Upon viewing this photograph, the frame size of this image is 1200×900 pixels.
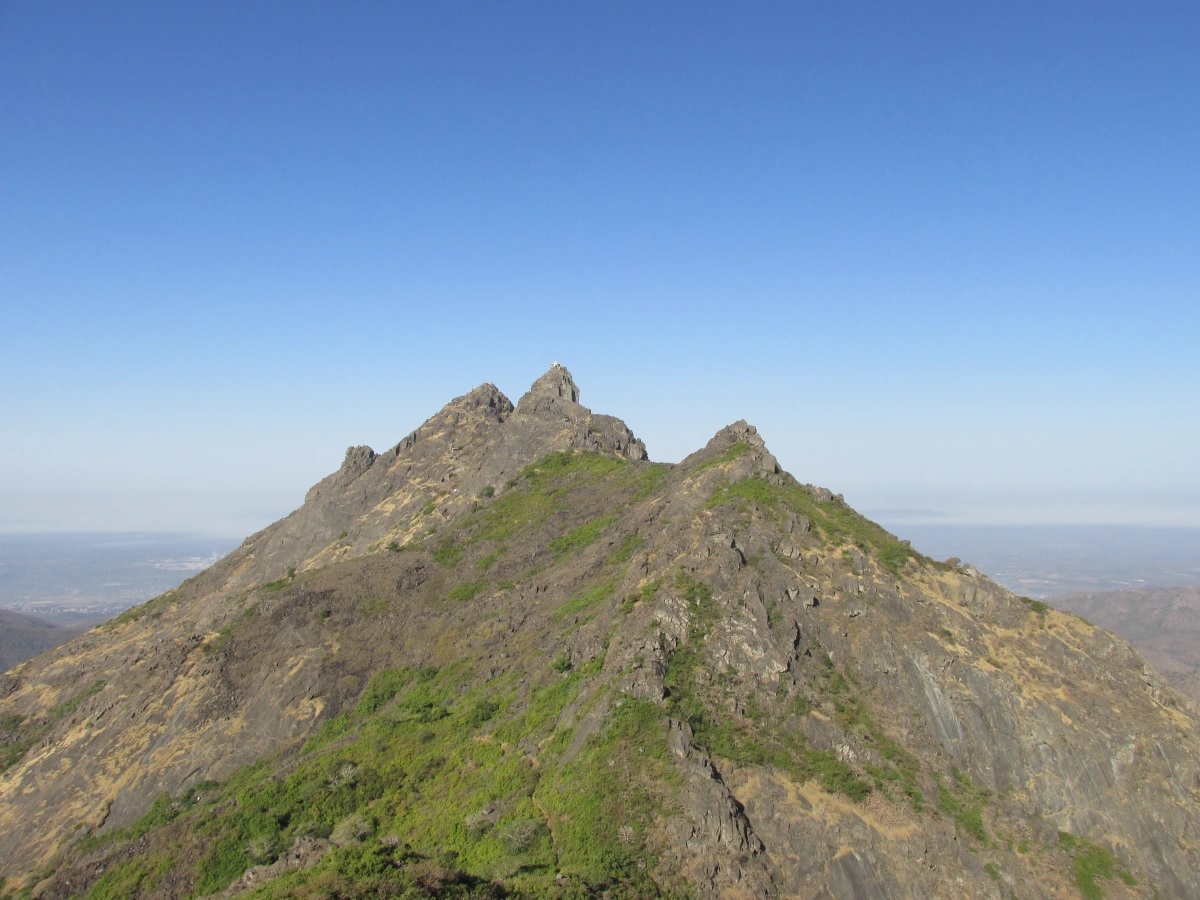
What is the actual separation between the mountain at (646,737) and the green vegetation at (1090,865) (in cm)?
15

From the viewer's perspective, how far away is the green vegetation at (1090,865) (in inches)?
1420

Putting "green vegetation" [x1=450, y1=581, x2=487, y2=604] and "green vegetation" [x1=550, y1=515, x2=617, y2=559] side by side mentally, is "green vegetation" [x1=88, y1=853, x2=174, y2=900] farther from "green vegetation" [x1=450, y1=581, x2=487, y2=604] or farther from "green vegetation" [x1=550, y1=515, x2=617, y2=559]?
"green vegetation" [x1=550, y1=515, x2=617, y2=559]

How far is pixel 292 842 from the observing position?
3891 centimetres

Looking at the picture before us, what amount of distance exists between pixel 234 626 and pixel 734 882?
1870 inches

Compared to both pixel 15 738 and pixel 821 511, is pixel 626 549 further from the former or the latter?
pixel 15 738

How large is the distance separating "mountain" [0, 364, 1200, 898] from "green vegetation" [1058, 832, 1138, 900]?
0.15 meters

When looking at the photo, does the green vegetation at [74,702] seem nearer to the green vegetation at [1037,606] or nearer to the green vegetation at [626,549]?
the green vegetation at [626,549]

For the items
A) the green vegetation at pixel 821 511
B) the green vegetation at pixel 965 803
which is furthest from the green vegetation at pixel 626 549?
the green vegetation at pixel 965 803

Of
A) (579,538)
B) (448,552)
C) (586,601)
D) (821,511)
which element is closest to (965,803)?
(821,511)

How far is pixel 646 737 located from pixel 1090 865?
23.3 m

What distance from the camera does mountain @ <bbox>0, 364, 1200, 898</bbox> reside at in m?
34.4

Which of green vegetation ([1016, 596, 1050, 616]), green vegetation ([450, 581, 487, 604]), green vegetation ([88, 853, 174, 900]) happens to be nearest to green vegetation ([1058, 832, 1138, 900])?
green vegetation ([1016, 596, 1050, 616])

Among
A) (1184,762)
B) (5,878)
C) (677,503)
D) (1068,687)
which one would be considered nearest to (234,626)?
(5,878)

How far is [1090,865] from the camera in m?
37.2
